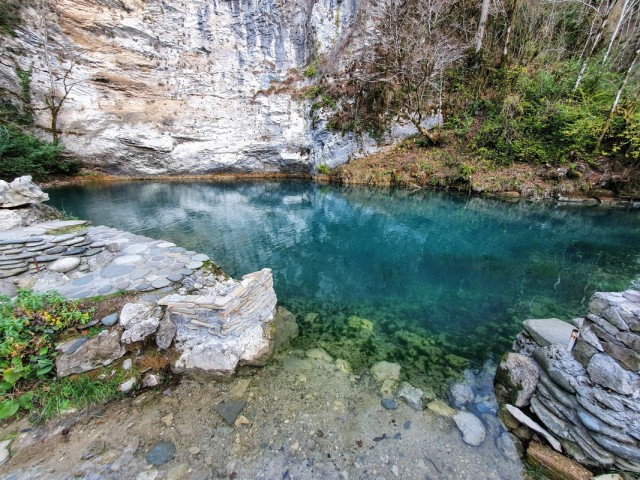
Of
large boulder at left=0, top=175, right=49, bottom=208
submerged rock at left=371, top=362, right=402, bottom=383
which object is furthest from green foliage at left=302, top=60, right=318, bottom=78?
submerged rock at left=371, top=362, right=402, bottom=383

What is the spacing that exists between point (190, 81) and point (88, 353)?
64.8ft

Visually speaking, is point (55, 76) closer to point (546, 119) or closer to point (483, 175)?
point (483, 175)

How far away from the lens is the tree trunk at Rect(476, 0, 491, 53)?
1439 cm

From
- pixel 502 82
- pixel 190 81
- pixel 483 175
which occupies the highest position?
pixel 502 82

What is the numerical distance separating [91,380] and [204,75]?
20.1 m

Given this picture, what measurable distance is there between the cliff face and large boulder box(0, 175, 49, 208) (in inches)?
526

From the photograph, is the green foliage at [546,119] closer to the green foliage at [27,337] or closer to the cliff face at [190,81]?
the cliff face at [190,81]

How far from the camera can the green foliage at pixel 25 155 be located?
41.2 feet

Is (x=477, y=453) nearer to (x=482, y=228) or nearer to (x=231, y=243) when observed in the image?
(x=231, y=243)

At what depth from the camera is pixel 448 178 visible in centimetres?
1431

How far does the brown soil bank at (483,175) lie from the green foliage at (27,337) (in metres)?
15.1

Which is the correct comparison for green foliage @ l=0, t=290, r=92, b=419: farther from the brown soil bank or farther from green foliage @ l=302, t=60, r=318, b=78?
green foliage @ l=302, t=60, r=318, b=78

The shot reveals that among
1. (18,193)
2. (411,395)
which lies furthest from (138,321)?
(18,193)

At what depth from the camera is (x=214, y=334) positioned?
10.6 feet
